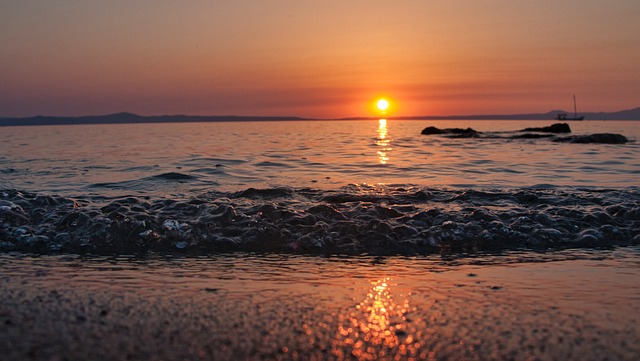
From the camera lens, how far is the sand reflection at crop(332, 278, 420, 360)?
2.75m

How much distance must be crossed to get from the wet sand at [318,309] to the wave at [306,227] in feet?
2.36

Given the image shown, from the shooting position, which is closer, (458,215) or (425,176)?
(458,215)

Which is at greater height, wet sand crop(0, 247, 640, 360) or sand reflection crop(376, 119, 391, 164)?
sand reflection crop(376, 119, 391, 164)

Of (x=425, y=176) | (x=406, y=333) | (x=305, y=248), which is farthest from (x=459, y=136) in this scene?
(x=406, y=333)

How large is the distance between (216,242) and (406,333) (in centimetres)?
326

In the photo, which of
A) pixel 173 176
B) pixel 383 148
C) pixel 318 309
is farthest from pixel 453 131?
pixel 318 309

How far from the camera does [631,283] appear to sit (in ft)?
13.5

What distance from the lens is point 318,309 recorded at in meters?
3.43

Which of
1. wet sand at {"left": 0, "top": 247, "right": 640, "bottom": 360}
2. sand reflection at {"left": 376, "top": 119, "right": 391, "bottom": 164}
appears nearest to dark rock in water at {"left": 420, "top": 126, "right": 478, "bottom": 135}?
sand reflection at {"left": 376, "top": 119, "right": 391, "bottom": 164}

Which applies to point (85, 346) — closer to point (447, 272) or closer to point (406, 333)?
point (406, 333)

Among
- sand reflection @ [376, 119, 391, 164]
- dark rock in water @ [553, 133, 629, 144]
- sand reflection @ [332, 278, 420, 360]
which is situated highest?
dark rock in water @ [553, 133, 629, 144]

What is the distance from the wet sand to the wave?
0.72 m

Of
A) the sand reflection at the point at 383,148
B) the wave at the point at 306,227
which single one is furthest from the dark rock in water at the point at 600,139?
the wave at the point at 306,227

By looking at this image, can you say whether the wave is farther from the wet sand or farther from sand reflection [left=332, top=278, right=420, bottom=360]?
sand reflection [left=332, top=278, right=420, bottom=360]
